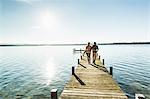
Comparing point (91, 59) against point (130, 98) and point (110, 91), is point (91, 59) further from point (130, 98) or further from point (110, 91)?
point (110, 91)

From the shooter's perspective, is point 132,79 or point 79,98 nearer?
point 79,98

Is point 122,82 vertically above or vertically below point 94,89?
below

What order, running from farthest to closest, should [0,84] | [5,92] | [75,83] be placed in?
[0,84] < [5,92] < [75,83]

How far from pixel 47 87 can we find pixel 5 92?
3844 millimetres

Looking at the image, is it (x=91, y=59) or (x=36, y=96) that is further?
(x=91, y=59)

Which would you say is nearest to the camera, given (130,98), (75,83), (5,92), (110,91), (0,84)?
(110,91)

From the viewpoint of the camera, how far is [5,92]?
46.2ft

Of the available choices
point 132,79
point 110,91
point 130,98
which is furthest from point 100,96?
point 132,79

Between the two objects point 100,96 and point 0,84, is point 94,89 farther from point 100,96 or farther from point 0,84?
point 0,84

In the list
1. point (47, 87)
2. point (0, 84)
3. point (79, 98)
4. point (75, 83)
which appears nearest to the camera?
point (79, 98)

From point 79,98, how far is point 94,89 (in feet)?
5.42

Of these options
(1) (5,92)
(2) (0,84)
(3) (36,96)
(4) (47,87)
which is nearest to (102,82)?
(3) (36,96)

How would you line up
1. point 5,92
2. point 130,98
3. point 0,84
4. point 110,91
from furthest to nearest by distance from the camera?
point 0,84
point 5,92
point 130,98
point 110,91

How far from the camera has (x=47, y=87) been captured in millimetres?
15648
